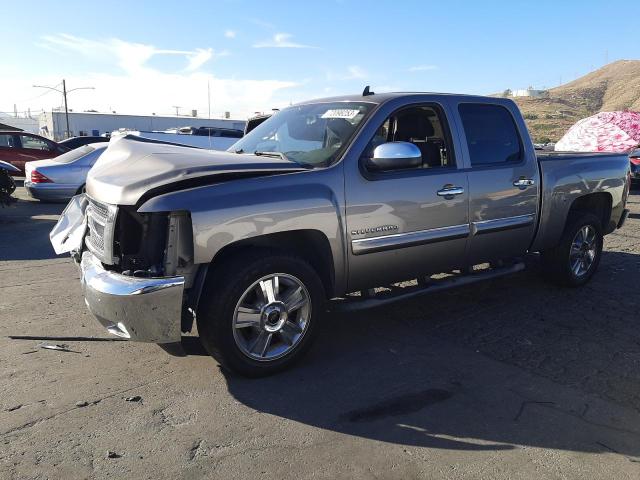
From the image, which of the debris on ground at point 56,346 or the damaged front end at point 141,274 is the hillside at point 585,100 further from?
the damaged front end at point 141,274

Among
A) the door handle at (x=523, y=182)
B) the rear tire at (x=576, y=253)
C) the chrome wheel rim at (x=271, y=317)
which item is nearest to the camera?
the chrome wheel rim at (x=271, y=317)

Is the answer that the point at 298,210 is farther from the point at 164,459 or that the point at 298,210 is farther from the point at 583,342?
the point at 583,342

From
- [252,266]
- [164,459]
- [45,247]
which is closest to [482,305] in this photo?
[252,266]

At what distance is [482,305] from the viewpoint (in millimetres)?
5406

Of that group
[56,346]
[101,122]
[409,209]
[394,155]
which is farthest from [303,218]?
[101,122]

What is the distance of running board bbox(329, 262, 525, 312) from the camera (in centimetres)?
414

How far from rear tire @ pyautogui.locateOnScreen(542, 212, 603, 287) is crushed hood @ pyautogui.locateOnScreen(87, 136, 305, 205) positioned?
3343mm

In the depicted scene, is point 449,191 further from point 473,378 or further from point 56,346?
point 56,346

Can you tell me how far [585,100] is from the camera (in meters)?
91.3

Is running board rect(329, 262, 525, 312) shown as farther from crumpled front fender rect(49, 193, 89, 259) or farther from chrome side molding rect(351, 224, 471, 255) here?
crumpled front fender rect(49, 193, 89, 259)

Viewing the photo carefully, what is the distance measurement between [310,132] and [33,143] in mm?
15519

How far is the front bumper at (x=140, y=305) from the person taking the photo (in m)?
3.27

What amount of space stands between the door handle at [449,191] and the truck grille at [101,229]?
251 centimetres

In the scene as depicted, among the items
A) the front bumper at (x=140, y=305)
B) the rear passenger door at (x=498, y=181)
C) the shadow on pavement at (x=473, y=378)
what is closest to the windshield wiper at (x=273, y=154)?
the front bumper at (x=140, y=305)
